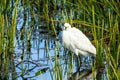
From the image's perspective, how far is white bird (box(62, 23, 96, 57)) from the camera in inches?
263

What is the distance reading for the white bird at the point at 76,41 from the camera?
21.9 feet

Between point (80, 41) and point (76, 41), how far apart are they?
0.06 metres

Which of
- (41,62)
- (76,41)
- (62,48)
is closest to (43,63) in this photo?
(41,62)

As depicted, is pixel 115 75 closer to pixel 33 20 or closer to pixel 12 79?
pixel 12 79

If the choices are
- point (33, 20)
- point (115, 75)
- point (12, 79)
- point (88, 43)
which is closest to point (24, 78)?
point (12, 79)

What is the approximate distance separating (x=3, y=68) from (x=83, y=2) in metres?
1.48

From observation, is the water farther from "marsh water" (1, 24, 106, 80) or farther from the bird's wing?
the bird's wing

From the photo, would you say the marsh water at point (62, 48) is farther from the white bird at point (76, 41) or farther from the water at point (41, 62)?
the white bird at point (76, 41)

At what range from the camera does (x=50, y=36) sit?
8.08 meters

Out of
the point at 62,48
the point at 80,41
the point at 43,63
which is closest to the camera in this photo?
the point at 43,63

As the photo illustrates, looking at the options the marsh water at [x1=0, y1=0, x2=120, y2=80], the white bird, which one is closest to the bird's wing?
the white bird

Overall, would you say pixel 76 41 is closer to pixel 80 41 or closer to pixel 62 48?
Result: pixel 80 41

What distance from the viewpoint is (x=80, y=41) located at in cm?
676

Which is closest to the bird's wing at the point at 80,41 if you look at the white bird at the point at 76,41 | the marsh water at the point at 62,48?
the white bird at the point at 76,41
